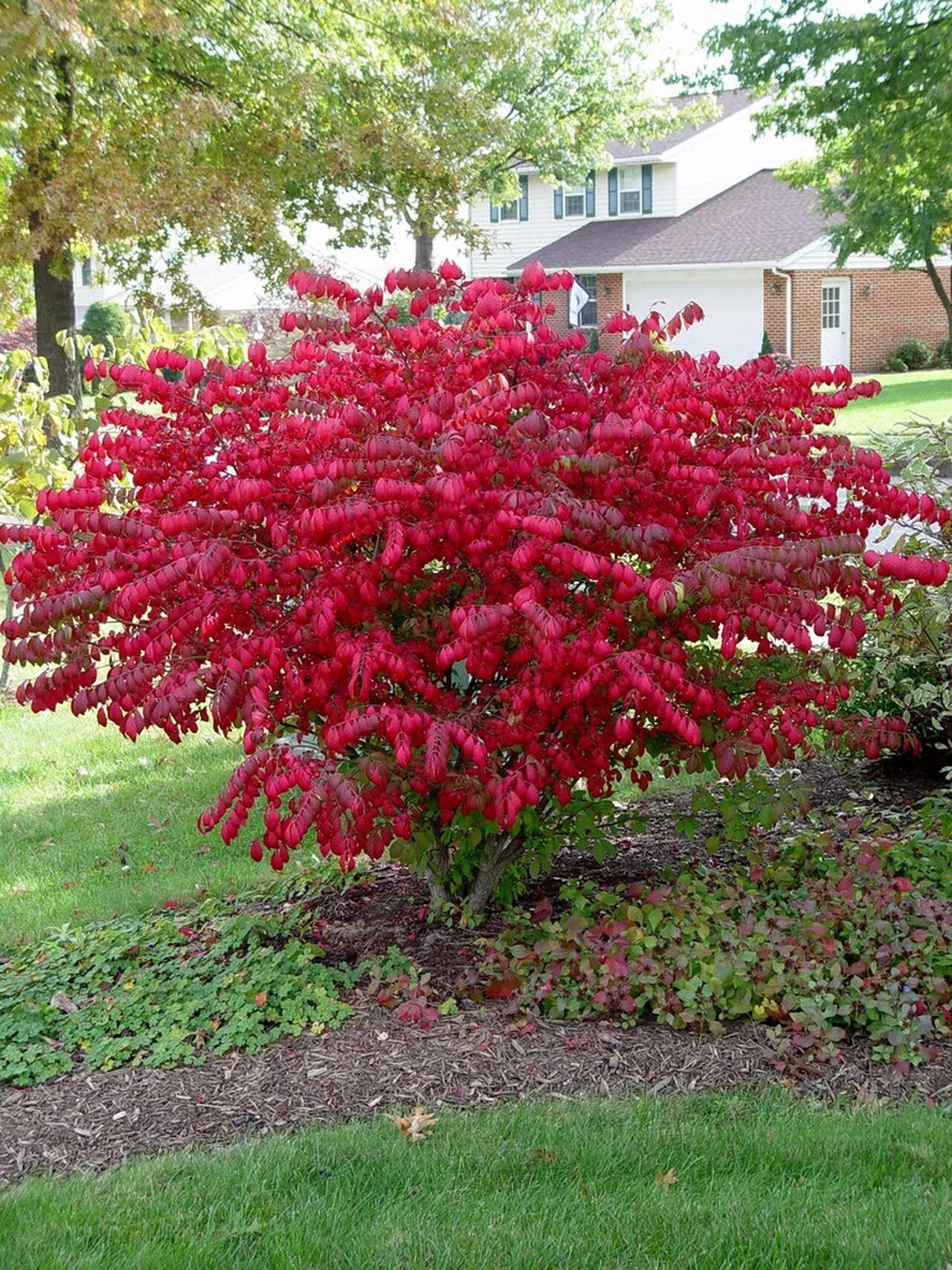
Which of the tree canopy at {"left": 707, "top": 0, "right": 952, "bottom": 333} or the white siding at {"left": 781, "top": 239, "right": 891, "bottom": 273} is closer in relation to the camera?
the tree canopy at {"left": 707, "top": 0, "right": 952, "bottom": 333}

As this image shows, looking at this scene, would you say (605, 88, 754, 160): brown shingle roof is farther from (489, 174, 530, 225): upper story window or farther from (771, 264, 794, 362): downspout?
(771, 264, 794, 362): downspout

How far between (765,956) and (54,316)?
14048 millimetres

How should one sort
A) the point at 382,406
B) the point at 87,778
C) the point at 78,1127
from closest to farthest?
1. the point at 78,1127
2. the point at 382,406
3. the point at 87,778

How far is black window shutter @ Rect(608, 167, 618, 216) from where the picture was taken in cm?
3791

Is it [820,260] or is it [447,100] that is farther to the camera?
[820,260]

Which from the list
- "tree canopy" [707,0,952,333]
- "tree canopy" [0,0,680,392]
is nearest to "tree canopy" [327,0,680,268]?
"tree canopy" [0,0,680,392]

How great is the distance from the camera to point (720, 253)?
3397 cm

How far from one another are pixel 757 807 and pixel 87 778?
14.7ft

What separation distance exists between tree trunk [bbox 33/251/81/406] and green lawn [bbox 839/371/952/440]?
11395mm

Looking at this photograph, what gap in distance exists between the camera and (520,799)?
13.5 ft

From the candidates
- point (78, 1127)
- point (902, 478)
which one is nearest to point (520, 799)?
point (78, 1127)

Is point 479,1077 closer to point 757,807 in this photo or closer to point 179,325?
point 757,807

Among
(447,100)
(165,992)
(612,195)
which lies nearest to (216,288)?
(612,195)

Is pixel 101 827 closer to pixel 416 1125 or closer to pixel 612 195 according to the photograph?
pixel 416 1125
